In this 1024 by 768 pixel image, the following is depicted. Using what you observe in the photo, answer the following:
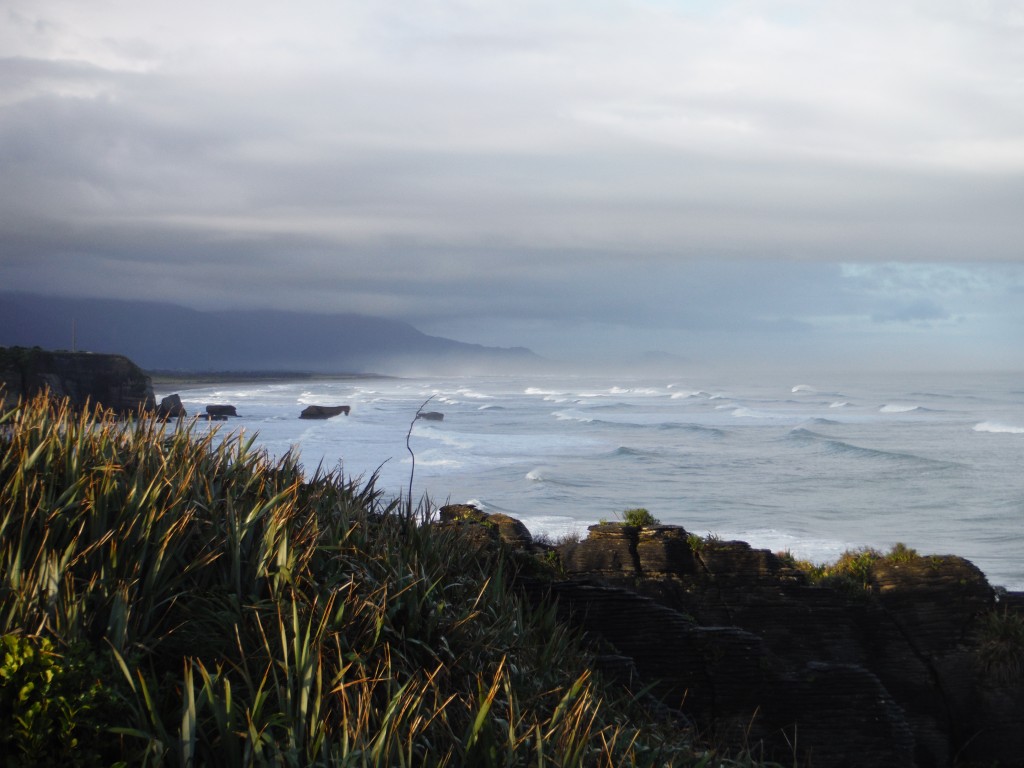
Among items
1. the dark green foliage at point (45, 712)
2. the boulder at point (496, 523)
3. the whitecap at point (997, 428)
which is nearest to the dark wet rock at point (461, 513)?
the boulder at point (496, 523)

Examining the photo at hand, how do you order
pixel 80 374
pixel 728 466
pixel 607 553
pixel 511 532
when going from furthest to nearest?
1. pixel 80 374
2. pixel 728 466
3. pixel 607 553
4. pixel 511 532

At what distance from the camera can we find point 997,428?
56.8m

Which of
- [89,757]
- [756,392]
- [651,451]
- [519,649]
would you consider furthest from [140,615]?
[756,392]

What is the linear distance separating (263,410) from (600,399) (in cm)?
3584

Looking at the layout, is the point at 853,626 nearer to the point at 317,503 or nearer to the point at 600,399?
the point at 317,503

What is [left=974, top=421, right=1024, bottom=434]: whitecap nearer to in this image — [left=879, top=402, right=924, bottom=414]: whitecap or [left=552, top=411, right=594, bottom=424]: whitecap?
[left=879, top=402, right=924, bottom=414]: whitecap

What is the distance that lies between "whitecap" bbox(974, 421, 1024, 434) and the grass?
55571mm

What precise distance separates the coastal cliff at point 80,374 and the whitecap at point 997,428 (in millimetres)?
46965

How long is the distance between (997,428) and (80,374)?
52.4 metres

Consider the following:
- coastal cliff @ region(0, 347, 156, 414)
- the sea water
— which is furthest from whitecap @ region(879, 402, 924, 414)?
coastal cliff @ region(0, 347, 156, 414)

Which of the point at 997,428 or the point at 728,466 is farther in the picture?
the point at 997,428

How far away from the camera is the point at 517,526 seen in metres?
10.7

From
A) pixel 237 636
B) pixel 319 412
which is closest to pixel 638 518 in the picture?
pixel 237 636

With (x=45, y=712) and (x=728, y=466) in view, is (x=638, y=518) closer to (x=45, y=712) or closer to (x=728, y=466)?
(x=45, y=712)
